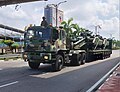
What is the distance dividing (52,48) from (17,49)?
39.2 meters

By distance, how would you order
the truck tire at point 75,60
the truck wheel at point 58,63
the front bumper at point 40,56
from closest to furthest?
the front bumper at point 40,56 → the truck wheel at point 58,63 → the truck tire at point 75,60

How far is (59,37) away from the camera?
58.3 ft

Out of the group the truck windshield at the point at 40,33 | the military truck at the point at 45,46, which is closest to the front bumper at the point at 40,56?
the military truck at the point at 45,46

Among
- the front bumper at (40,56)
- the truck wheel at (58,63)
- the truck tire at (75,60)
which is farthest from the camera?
the truck tire at (75,60)

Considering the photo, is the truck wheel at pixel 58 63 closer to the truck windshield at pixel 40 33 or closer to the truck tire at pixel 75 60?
the truck windshield at pixel 40 33

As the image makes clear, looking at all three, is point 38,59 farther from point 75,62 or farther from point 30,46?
point 75,62

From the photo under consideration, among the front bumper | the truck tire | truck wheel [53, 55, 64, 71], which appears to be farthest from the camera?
the truck tire

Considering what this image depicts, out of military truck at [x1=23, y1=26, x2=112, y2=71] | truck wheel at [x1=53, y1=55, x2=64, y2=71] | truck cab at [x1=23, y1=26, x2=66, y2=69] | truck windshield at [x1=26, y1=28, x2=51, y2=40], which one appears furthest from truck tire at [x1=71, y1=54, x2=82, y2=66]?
truck windshield at [x1=26, y1=28, x2=51, y2=40]

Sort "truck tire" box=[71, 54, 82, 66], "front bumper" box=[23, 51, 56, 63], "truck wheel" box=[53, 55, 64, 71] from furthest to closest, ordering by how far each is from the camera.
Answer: "truck tire" box=[71, 54, 82, 66] < "truck wheel" box=[53, 55, 64, 71] < "front bumper" box=[23, 51, 56, 63]

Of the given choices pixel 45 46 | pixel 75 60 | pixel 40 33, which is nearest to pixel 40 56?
pixel 45 46

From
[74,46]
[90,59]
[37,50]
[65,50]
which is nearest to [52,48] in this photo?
[37,50]

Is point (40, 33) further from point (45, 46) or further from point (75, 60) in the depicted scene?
point (75, 60)

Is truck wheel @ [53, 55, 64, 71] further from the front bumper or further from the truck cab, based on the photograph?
the front bumper

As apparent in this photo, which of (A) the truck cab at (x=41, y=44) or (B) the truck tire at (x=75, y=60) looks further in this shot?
(B) the truck tire at (x=75, y=60)
